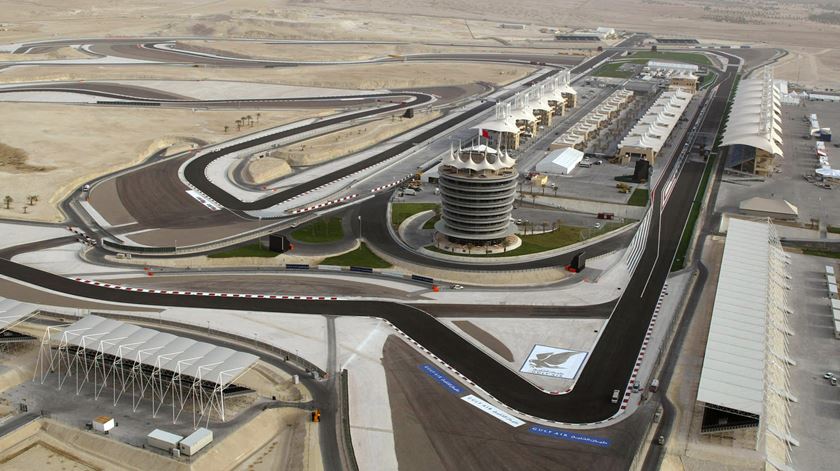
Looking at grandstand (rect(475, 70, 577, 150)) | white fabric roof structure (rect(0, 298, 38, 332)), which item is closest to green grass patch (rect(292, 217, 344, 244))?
white fabric roof structure (rect(0, 298, 38, 332))

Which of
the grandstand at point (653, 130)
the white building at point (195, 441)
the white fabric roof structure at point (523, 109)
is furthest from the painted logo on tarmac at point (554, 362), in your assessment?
the white fabric roof structure at point (523, 109)

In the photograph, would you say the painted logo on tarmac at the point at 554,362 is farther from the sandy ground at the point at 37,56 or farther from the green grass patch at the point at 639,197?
the sandy ground at the point at 37,56

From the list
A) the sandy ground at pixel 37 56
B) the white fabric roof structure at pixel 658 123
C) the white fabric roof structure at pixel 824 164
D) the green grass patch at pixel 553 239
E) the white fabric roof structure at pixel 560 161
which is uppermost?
the sandy ground at pixel 37 56

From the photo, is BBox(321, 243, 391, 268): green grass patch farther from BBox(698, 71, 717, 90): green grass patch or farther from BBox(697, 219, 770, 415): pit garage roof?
BBox(698, 71, 717, 90): green grass patch

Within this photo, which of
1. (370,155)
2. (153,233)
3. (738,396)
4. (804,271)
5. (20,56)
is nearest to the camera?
(738,396)

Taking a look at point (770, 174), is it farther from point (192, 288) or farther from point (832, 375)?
point (192, 288)

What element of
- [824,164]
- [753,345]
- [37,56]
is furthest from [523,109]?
[37,56]

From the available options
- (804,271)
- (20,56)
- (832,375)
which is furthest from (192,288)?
(20,56)
